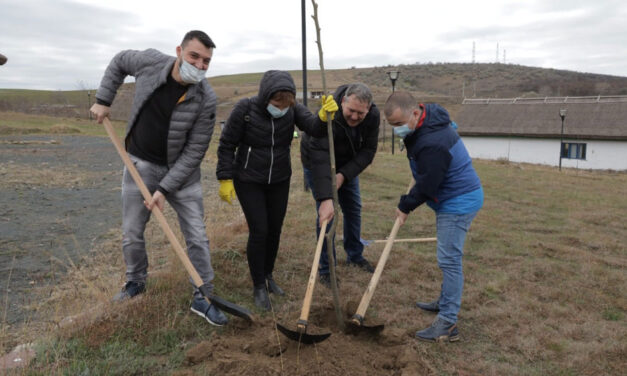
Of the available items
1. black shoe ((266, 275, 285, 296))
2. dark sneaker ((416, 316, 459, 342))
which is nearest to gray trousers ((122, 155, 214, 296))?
black shoe ((266, 275, 285, 296))

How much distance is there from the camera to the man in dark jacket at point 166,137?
306cm

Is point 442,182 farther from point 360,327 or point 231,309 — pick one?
point 231,309

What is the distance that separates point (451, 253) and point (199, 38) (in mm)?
2276

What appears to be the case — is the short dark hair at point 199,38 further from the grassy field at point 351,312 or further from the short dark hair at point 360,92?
the grassy field at point 351,312

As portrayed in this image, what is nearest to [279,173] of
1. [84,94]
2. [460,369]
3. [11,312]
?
[460,369]

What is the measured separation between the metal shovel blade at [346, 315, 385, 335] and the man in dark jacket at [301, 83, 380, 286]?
916 mm

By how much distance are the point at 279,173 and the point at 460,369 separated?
1.88 m

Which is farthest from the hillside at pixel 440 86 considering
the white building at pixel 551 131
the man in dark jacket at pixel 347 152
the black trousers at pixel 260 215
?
the black trousers at pixel 260 215

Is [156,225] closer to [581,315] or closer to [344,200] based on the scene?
[344,200]

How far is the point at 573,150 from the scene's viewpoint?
2877cm

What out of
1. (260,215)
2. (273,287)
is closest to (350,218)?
(273,287)

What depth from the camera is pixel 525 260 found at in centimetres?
523

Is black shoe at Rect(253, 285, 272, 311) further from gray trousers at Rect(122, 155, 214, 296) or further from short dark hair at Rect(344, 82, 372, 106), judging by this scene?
short dark hair at Rect(344, 82, 372, 106)

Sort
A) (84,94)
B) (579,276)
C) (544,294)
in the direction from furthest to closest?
(84,94) < (579,276) < (544,294)
